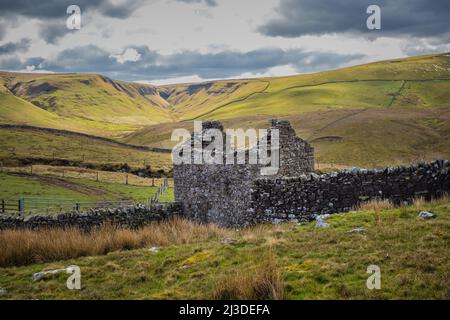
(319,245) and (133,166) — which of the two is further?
→ (133,166)

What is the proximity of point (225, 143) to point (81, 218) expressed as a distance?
6.99m

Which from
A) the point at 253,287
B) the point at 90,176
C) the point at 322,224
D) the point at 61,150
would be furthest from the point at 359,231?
the point at 61,150

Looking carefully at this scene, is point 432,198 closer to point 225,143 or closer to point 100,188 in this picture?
point 225,143

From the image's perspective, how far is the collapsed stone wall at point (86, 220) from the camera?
57.0 feet

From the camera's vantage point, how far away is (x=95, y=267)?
11133 millimetres

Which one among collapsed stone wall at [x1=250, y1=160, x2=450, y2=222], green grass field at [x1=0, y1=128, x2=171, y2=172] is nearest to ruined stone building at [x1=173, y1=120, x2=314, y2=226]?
collapsed stone wall at [x1=250, y1=160, x2=450, y2=222]

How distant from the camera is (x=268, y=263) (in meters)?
8.77

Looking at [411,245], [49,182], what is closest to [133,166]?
[49,182]

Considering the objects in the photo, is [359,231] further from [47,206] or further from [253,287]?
[47,206]

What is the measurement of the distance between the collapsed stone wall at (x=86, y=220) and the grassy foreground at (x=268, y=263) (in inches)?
121

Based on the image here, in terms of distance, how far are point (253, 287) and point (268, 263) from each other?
4.44ft

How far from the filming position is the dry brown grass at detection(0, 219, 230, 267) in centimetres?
1297

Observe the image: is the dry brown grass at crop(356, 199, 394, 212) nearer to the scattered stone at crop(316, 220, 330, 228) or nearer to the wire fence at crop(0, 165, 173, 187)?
the scattered stone at crop(316, 220, 330, 228)

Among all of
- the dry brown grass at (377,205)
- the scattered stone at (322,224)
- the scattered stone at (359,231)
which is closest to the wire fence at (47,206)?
the scattered stone at (322,224)
